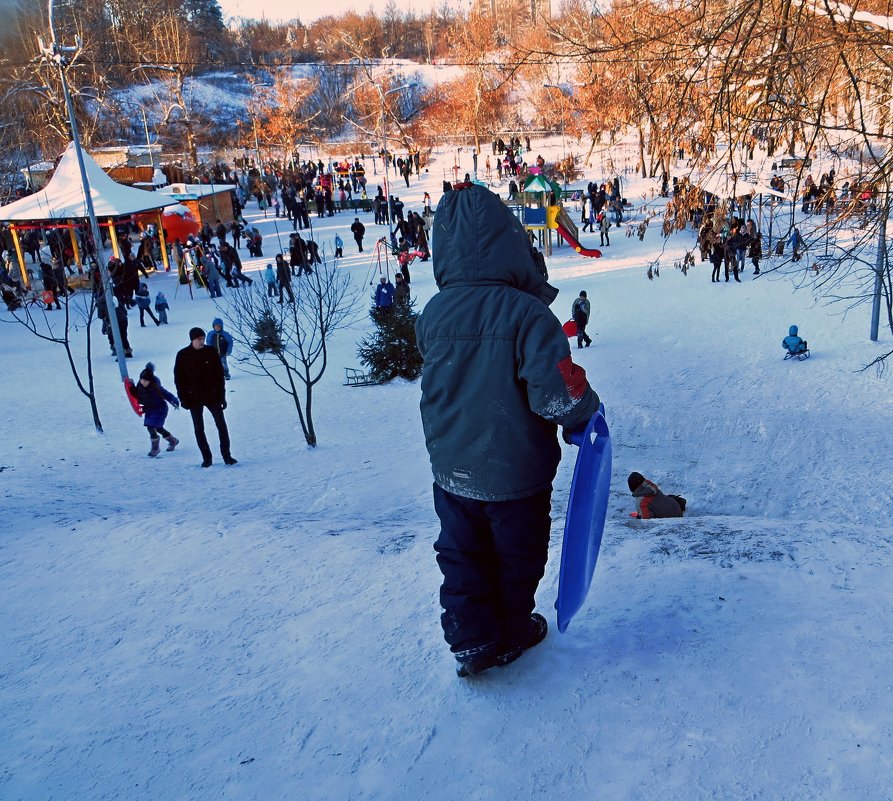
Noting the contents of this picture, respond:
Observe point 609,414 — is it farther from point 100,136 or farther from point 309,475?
point 100,136

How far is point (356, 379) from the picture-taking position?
14.0m

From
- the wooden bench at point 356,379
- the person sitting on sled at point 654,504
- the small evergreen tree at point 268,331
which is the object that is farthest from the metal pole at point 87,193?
the person sitting on sled at point 654,504

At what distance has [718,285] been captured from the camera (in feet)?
62.6

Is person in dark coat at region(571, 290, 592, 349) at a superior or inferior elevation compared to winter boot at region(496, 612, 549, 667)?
inferior

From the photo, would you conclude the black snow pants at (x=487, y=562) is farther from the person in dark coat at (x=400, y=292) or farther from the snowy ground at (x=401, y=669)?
the person in dark coat at (x=400, y=292)

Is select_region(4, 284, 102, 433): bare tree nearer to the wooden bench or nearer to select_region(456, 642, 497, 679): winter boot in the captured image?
the wooden bench

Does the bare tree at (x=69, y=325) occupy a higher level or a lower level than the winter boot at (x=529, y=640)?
lower

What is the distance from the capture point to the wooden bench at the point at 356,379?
45.0 feet

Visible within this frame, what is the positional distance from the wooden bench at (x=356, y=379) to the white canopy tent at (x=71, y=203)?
38.5 feet

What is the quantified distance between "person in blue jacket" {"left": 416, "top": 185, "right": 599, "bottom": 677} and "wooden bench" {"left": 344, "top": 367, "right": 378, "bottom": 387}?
36.0 feet

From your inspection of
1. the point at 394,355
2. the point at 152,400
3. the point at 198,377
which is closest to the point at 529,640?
the point at 198,377

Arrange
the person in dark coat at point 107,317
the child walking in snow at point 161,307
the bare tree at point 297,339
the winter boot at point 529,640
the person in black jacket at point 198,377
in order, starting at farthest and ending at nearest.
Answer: the child walking in snow at point 161,307 < the person in dark coat at point 107,317 < the bare tree at point 297,339 < the person in black jacket at point 198,377 < the winter boot at point 529,640

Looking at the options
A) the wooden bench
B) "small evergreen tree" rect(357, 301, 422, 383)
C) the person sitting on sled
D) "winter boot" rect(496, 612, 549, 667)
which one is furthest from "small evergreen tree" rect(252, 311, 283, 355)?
"winter boot" rect(496, 612, 549, 667)

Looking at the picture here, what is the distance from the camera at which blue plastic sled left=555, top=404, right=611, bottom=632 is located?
2762 millimetres
